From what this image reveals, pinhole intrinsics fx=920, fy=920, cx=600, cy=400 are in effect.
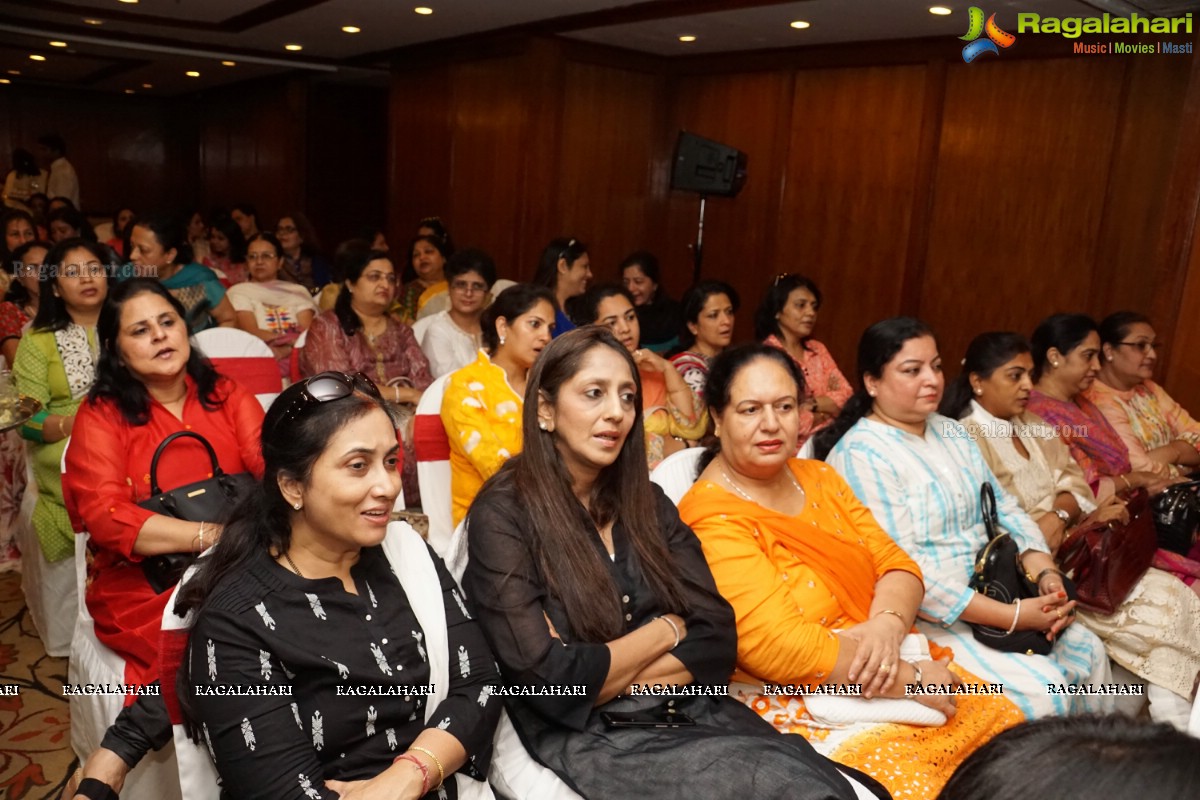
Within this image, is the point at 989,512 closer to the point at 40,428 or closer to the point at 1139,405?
the point at 1139,405

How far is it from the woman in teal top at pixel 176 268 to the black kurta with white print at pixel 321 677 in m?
2.93

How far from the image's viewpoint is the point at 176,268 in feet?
14.5

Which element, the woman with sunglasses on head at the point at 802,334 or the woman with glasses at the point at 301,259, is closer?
the woman with sunglasses on head at the point at 802,334

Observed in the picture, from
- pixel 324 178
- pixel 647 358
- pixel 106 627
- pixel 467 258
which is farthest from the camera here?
pixel 324 178

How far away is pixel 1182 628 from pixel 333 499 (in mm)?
2388

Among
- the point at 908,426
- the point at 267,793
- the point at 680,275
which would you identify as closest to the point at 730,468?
the point at 908,426

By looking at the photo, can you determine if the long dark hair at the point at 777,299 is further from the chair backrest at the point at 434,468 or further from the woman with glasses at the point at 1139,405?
the chair backrest at the point at 434,468

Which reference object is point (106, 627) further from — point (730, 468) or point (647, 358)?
point (647, 358)

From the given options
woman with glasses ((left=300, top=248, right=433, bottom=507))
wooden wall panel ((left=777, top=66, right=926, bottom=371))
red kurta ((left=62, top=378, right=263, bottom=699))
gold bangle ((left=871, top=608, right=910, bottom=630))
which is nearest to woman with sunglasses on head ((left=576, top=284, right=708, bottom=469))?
woman with glasses ((left=300, top=248, right=433, bottom=507))

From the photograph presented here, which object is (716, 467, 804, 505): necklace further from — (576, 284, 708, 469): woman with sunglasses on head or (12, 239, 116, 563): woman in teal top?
(12, 239, 116, 563): woman in teal top

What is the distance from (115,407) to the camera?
2.15m

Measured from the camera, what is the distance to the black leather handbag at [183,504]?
1.95m

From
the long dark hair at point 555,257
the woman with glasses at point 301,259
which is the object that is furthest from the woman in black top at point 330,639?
the woman with glasses at point 301,259

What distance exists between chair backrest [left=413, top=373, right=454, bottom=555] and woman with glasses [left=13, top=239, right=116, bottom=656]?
108cm
